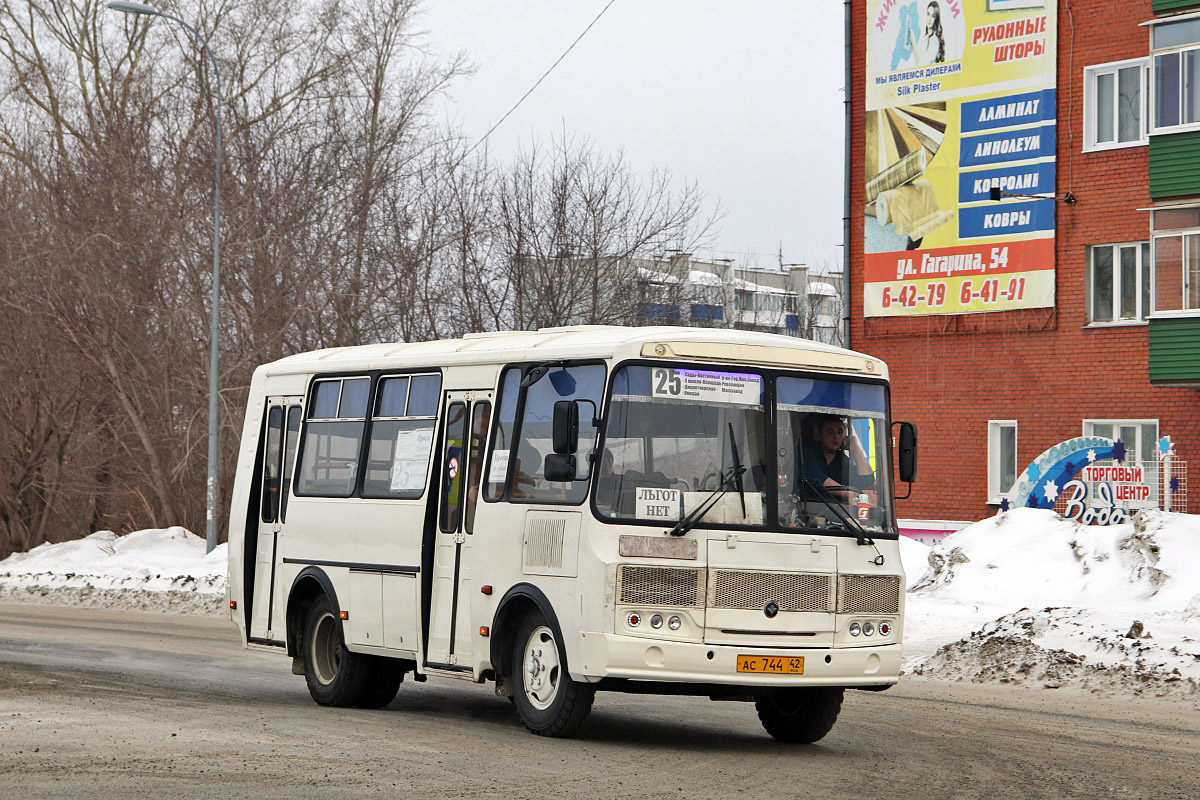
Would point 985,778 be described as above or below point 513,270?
below

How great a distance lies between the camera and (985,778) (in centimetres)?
988

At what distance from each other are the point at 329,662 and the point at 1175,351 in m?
17.8

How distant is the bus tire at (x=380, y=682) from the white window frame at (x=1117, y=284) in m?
18.9

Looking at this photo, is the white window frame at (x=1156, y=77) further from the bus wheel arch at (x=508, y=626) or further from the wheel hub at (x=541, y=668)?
the wheel hub at (x=541, y=668)

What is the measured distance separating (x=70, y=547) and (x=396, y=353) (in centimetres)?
2287

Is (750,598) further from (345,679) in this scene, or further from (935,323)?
(935,323)

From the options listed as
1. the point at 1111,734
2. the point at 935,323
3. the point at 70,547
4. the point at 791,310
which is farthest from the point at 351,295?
the point at 791,310

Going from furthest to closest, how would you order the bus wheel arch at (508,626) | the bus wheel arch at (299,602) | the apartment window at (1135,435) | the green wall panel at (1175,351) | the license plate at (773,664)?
the apartment window at (1135,435) → the green wall panel at (1175,351) → the bus wheel arch at (299,602) → the bus wheel arch at (508,626) → the license plate at (773,664)

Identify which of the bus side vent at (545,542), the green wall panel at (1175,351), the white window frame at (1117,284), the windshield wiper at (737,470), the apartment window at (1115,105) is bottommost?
the bus side vent at (545,542)

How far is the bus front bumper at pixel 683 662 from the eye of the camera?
34.3ft

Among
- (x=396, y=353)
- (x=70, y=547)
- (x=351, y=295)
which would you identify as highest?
(x=351, y=295)

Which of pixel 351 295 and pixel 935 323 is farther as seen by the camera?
pixel 351 295

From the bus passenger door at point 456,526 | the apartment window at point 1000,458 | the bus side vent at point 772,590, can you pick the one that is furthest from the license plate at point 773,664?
the apartment window at point 1000,458

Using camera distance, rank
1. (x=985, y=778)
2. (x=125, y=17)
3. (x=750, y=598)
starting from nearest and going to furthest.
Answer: (x=985, y=778) < (x=750, y=598) < (x=125, y=17)
